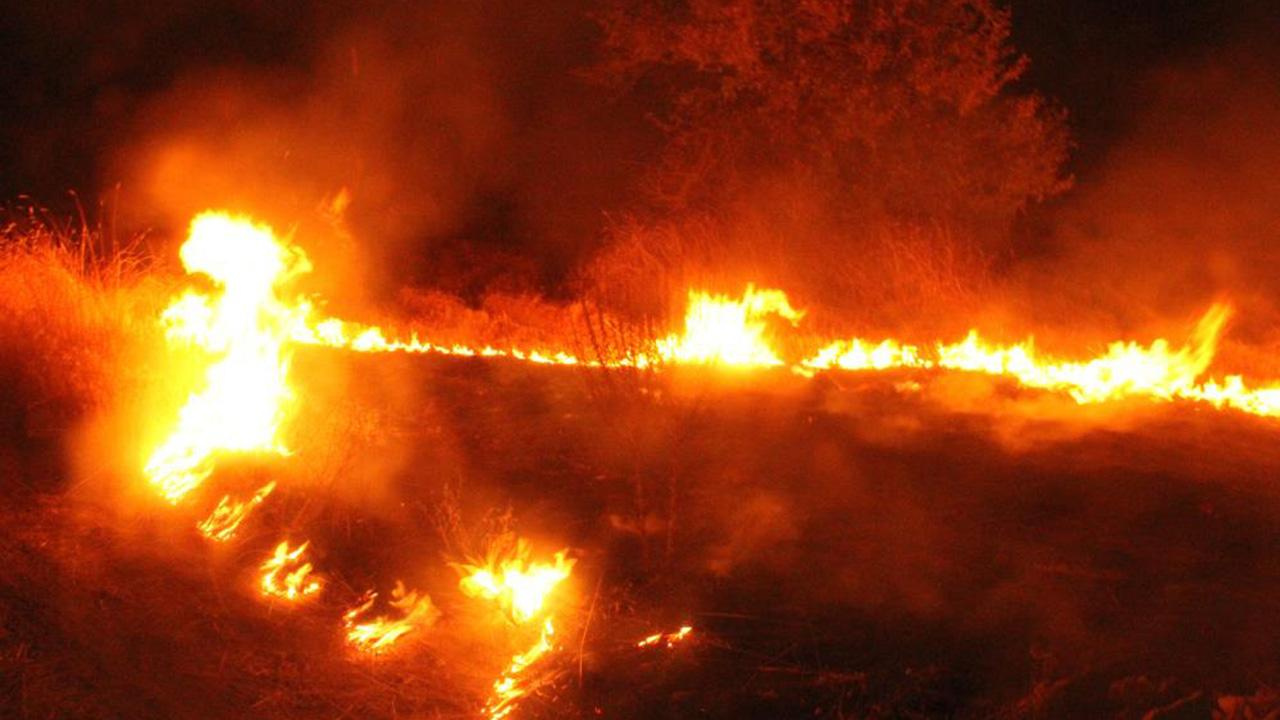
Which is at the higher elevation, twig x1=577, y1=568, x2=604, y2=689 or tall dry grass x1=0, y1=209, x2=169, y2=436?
tall dry grass x1=0, y1=209, x2=169, y2=436

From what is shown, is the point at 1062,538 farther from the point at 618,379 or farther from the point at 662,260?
the point at 662,260

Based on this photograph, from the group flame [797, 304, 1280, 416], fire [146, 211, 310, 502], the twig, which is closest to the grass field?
the twig

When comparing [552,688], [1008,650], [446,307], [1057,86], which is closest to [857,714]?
[1008,650]

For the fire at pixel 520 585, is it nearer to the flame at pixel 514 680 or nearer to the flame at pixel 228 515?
the flame at pixel 514 680

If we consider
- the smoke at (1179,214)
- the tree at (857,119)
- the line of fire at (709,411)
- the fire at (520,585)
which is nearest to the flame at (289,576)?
the line of fire at (709,411)

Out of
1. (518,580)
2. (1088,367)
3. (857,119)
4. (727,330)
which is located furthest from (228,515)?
(857,119)

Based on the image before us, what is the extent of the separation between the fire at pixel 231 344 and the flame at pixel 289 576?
36.6 inches

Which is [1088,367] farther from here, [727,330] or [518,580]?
[518,580]

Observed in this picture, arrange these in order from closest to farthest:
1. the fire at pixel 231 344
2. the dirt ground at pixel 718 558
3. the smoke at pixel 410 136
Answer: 1. the dirt ground at pixel 718 558
2. the fire at pixel 231 344
3. the smoke at pixel 410 136

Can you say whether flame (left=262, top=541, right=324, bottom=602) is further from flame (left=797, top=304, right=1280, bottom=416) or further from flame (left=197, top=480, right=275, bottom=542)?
flame (left=797, top=304, right=1280, bottom=416)

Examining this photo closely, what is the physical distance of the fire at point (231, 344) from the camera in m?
7.70

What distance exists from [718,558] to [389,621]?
1.66 metres

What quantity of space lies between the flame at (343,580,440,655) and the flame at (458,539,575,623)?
23 centimetres

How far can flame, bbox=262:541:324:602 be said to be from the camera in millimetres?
6324
